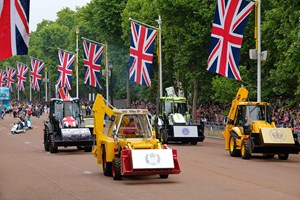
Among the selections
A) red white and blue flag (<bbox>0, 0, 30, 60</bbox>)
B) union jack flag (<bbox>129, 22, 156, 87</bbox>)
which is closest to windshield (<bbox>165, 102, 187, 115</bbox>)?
union jack flag (<bbox>129, 22, 156, 87</bbox>)

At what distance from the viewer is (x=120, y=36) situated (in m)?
91.2

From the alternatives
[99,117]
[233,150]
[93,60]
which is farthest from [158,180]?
[93,60]

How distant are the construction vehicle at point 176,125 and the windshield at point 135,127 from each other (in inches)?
690

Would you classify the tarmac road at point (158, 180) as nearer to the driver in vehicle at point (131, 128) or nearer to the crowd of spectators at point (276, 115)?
the driver in vehicle at point (131, 128)


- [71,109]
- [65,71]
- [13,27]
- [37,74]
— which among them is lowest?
[71,109]

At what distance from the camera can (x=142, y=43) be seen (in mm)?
51594

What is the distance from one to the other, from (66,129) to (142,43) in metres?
18.5

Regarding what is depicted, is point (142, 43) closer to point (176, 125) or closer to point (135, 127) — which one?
point (176, 125)

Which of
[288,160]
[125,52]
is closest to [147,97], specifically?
[125,52]

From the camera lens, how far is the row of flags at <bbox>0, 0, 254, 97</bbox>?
20812 millimetres

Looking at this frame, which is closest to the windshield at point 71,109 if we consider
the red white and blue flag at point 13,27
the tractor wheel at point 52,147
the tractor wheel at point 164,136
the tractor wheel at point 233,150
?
the tractor wheel at point 52,147

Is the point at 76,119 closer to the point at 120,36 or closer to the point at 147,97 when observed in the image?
the point at 147,97

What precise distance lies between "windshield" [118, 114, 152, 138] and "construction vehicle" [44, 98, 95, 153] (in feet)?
37.5

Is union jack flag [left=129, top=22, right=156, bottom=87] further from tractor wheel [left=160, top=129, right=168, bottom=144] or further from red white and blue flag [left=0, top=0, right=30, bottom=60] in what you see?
red white and blue flag [left=0, top=0, right=30, bottom=60]
